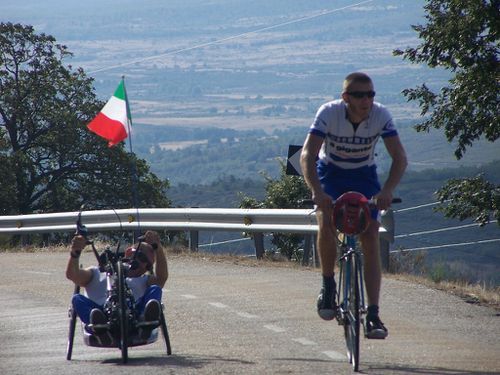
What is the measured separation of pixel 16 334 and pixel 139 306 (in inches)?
99.8

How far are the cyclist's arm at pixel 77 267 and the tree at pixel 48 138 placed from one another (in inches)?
1435

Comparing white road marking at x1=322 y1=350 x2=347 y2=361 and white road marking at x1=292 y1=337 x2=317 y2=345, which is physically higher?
white road marking at x1=322 y1=350 x2=347 y2=361

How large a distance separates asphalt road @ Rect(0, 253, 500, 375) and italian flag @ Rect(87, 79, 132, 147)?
5.55 feet

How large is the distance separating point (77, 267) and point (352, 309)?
1.96m

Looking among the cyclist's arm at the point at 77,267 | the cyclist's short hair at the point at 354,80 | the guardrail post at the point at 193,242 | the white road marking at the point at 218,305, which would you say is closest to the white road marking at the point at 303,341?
the cyclist's arm at the point at 77,267

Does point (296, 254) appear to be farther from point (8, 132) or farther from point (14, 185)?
point (8, 132)

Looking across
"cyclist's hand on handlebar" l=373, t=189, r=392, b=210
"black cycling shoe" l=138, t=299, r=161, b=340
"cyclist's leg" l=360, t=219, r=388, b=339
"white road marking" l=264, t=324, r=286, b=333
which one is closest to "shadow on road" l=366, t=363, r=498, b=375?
"cyclist's leg" l=360, t=219, r=388, b=339

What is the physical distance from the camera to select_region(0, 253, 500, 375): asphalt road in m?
8.79

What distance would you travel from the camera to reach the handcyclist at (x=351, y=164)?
8.29 m

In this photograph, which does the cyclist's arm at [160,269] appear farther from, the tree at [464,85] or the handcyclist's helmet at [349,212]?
the tree at [464,85]

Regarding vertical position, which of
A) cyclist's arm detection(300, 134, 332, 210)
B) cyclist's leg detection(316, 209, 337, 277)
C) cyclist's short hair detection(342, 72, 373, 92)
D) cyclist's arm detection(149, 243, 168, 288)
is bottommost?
cyclist's arm detection(149, 243, 168, 288)

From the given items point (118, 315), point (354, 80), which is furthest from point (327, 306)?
point (354, 80)

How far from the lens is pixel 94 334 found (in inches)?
352

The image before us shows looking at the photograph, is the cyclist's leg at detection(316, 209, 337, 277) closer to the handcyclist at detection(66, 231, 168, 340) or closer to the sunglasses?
the handcyclist at detection(66, 231, 168, 340)
